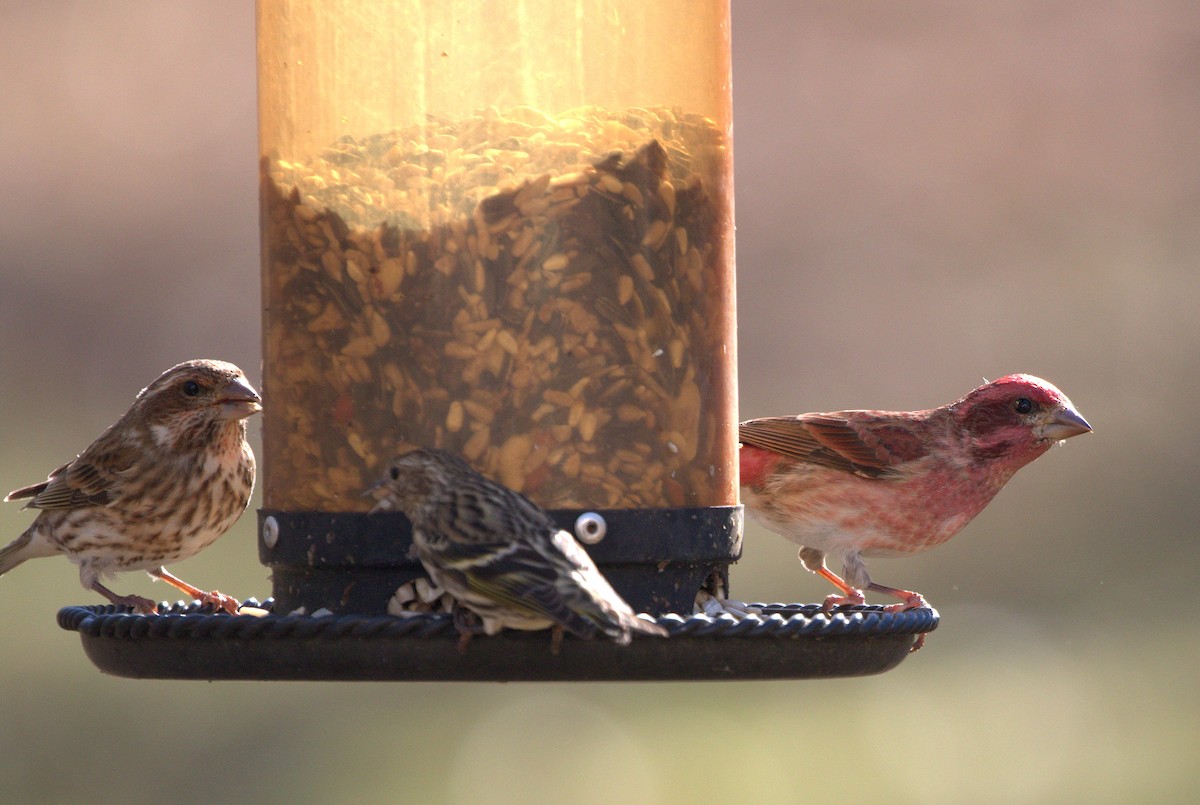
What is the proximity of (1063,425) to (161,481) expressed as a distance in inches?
136

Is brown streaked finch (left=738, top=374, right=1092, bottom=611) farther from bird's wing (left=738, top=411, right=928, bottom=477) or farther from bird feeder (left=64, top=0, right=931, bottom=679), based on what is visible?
bird feeder (left=64, top=0, right=931, bottom=679)

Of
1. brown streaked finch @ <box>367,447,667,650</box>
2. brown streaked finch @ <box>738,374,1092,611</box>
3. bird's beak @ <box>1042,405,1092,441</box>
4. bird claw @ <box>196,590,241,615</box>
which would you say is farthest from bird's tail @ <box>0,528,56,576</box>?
bird's beak @ <box>1042,405,1092,441</box>

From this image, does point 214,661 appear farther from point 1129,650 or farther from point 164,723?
point 1129,650

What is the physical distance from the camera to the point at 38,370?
17.7 metres

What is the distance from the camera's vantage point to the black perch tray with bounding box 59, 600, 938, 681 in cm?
538

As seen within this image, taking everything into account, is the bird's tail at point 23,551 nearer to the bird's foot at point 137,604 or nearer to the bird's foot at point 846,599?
the bird's foot at point 137,604

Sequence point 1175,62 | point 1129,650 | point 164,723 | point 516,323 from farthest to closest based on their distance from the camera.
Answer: point 1175,62 < point 1129,650 < point 164,723 < point 516,323

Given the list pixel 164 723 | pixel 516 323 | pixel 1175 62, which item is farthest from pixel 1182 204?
pixel 516 323

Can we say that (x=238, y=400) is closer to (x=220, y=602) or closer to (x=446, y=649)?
(x=220, y=602)

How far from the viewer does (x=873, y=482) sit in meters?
8.31

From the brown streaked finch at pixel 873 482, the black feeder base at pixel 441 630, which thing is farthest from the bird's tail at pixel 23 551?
the brown streaked finch at pixel 873 482

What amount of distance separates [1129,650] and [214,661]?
412 inches

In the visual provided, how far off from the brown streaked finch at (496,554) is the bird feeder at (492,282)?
20 cm

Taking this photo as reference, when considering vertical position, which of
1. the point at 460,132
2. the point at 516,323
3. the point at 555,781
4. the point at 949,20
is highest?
the point at 949,20
